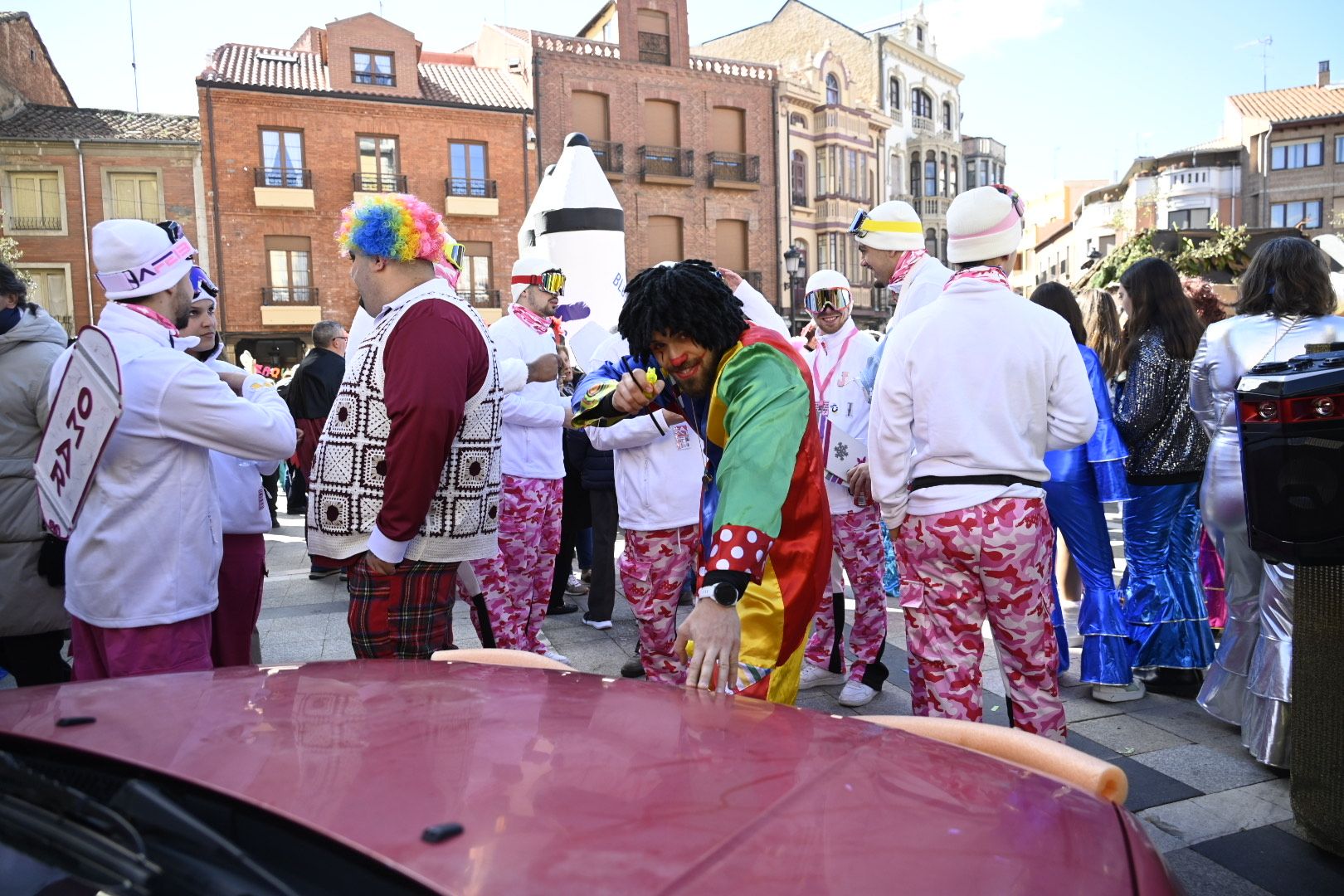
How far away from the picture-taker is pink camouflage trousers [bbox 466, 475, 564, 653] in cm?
457

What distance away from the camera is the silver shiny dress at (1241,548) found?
3.47 metres

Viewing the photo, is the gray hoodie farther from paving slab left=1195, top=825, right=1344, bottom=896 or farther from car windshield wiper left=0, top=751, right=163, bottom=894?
paving slab left=1195, top=825, right=1344, bottom=896

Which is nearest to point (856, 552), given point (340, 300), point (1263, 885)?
point (1263, 885)

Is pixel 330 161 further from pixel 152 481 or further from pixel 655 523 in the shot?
pixel 152 481

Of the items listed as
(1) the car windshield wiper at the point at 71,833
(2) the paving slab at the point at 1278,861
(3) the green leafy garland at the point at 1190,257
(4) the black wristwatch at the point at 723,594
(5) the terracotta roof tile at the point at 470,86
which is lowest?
(2) the paving slab at the point at 1278,861

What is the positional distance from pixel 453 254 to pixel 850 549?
7.71 feet

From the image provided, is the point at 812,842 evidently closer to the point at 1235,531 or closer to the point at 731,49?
the point at 1235,531

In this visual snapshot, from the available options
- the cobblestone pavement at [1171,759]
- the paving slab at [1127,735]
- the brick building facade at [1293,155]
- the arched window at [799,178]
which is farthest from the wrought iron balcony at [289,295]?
the brick building facade at [1293,155]

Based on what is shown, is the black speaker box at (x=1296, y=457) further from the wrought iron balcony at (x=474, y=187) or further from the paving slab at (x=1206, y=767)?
the wrought iron balcony at (x=474, y=187)

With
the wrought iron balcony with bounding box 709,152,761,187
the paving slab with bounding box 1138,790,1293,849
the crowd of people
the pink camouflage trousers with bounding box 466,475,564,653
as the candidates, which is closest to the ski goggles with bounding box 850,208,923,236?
the crowd of people

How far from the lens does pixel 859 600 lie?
4.64m

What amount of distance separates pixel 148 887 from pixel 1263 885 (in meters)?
2.85

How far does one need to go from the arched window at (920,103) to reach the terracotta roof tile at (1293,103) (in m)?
14.7

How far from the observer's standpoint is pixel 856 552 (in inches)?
183
